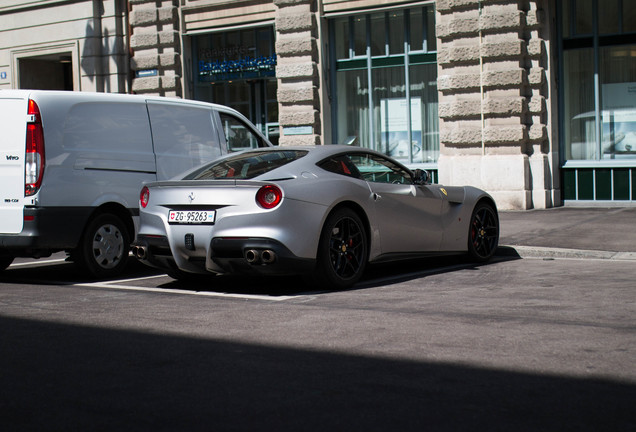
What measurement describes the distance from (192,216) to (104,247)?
6.38 ft

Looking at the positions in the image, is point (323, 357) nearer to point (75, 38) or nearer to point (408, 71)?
point (408, 71)

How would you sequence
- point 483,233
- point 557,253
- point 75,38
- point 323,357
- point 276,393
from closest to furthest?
point 276,393 → point 323,357 → point 483,233 → point 557,253 → point 75,38

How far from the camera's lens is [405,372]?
15.5ft

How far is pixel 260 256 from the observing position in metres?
7.47

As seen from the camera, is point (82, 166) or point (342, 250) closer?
point (342, 250)

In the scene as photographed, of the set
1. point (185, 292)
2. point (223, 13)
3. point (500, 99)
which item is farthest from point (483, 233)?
point (223, 13)

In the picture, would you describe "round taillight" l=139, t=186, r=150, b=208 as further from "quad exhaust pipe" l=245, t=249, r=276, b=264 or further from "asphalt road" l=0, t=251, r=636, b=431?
"quad exhaust pipe" l=245, t=249, r=276, b=264

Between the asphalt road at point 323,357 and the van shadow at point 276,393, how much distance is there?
12 mm

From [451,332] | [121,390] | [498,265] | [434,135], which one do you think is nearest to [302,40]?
[434,135]

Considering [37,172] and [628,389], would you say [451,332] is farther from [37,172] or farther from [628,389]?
[37,172]

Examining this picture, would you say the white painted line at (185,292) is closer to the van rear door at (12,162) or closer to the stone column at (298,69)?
the van rear door at (12,162)

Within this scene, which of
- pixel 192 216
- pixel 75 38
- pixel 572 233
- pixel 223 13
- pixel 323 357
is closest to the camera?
pixel 323 357

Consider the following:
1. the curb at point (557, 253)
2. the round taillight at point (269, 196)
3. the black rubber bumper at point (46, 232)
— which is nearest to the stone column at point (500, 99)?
the curb at point (557, 253)

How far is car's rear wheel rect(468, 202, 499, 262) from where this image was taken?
393 inches
